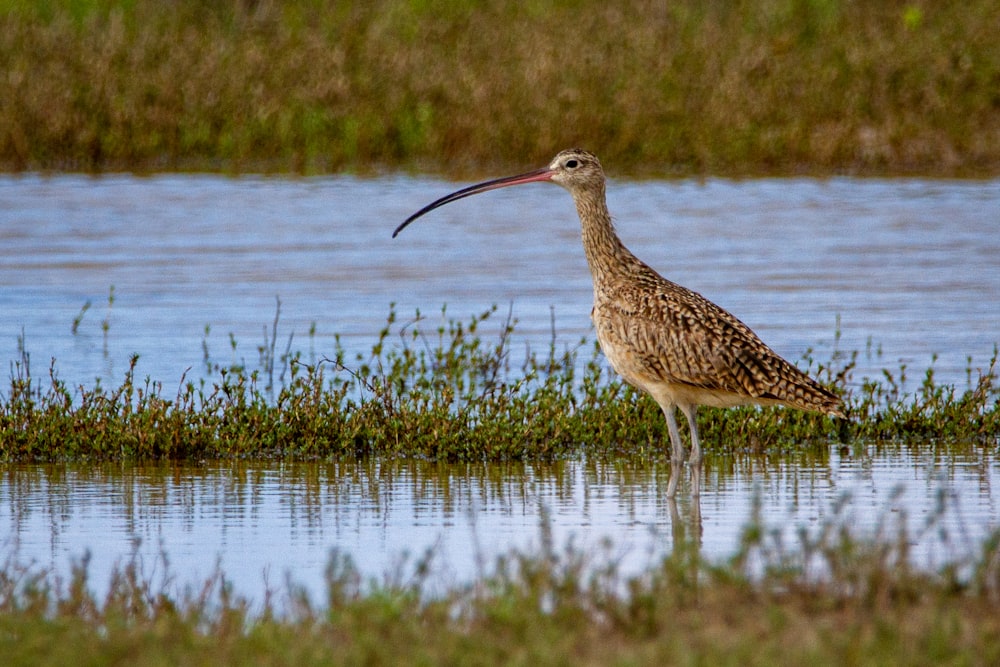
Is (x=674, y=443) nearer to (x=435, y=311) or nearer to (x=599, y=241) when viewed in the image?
(x=599, y=241)

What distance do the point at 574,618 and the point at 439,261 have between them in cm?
1182

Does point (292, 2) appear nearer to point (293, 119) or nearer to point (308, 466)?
point (293, 119)

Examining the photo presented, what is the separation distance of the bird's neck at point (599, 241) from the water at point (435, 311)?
1.04 metres

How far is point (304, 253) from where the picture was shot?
A: 17531mm

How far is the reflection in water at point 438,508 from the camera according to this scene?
7156 millimetres

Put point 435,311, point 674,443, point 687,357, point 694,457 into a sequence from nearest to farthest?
point 687,357 < point 694,457 < point 674,443 < point 435,311

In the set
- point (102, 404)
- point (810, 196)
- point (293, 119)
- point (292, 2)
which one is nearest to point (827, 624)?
point (102, 404)

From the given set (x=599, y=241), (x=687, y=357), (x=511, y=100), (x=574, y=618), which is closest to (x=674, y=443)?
(x=687, y=357)

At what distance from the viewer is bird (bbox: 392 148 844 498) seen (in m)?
8.47

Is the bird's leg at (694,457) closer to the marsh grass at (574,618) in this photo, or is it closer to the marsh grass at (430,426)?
the marsh grass at (430,426)


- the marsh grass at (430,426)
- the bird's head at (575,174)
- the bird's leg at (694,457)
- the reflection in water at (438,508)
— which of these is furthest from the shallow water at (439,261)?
the bird's leg at (694,457)

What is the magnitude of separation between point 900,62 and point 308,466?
17.3 meters

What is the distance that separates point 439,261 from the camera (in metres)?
17.2

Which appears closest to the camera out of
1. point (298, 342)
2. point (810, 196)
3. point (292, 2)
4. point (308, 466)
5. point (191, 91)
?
point (308, 466)
